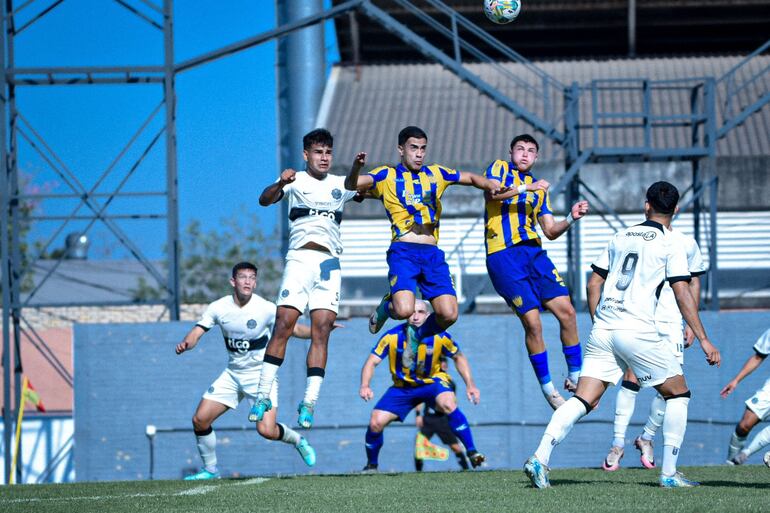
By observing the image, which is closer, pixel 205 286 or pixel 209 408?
pixel 209 408

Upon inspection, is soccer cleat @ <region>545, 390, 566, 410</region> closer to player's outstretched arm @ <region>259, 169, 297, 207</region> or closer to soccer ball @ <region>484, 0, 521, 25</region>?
player's outstretched arm @ <region>259, 169, 297, 207</region>

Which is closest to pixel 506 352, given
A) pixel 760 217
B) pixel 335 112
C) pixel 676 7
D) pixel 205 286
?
pixel 760 217

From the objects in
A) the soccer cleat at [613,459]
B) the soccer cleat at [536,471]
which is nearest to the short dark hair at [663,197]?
the soccer cleat at [536,471]

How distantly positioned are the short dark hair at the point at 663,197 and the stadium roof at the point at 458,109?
14.8m

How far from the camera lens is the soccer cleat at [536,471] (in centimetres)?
856

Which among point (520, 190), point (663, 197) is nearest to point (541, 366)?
point (520, 190)

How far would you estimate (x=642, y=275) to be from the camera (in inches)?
334

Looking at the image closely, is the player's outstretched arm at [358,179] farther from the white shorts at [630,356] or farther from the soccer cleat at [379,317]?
the white shorts at [630,356]

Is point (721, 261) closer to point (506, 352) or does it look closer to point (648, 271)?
point (506, 352)

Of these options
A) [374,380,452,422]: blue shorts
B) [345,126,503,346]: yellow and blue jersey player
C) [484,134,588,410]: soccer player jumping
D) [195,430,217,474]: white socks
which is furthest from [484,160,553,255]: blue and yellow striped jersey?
[195,430,217,474]: white socks

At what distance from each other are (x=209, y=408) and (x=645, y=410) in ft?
20.7

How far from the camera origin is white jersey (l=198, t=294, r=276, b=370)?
517 inches

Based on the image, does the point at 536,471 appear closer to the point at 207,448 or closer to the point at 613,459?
the point at 613,459

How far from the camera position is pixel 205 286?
156 ft
